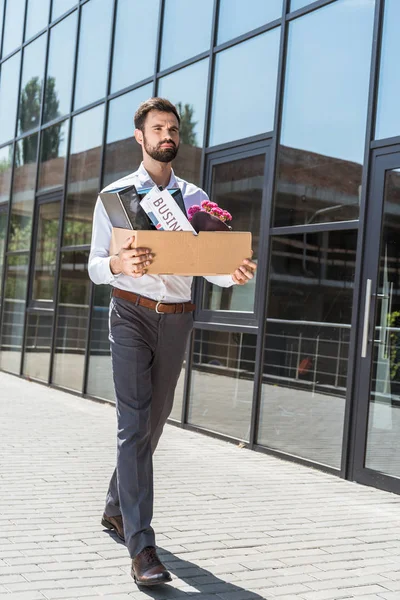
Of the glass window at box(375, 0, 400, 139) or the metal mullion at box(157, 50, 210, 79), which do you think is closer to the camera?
the glass window at box(375, 0, 400, 139)

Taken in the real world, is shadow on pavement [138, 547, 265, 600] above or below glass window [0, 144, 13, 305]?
below

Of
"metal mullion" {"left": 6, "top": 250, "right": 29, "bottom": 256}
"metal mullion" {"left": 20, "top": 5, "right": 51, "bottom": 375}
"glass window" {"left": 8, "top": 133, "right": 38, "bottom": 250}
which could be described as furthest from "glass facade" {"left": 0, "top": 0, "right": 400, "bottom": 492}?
"metal mullion" {"left": 6, "top": 250, "right": 29, "bottom": 256}

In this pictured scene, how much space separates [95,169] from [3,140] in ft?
13.6

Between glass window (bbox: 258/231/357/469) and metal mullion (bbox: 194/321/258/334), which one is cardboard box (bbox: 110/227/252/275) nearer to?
glass window (bbox: 258/231/357/469)

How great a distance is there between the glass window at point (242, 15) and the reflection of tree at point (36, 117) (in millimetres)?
4377

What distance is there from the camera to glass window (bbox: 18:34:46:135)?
13039 millimetres

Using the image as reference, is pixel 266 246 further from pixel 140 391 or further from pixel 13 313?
pixel 13 313

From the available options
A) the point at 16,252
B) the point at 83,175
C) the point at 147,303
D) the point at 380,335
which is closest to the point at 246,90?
the point at 380,335

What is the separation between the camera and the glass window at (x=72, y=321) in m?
11.0

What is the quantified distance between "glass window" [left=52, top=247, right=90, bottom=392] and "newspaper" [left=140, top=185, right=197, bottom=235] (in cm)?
737

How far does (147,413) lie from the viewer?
3.81 meters

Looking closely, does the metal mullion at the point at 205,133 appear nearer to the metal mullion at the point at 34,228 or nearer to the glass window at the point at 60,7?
the glass window at the point at 60,7

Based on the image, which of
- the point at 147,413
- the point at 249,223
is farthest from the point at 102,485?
the point at 249,223

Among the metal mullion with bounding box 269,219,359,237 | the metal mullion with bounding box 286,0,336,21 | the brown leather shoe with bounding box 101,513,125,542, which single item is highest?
the metal mullion with bounding box 286,0,336,21
